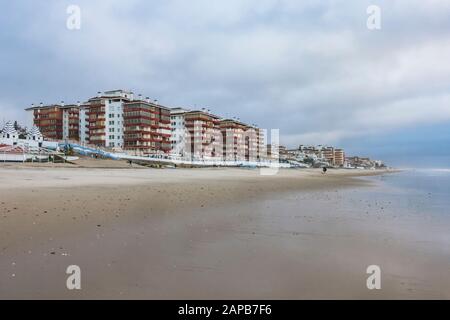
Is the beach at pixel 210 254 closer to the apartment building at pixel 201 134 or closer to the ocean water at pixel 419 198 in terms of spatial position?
the ocean water at pixel 419 198

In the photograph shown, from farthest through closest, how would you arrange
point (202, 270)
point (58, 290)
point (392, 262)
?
1. point (392, 262)
2. point (202, 270)
3. point (58, 290)

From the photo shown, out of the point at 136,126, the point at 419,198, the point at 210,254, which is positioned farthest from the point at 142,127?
the point at 210,254

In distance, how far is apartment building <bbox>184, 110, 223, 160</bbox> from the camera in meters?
117

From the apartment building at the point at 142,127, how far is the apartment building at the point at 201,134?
1891 centimetres

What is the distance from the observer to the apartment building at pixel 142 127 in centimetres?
9294

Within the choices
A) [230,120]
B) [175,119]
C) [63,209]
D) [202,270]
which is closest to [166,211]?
[63,209]

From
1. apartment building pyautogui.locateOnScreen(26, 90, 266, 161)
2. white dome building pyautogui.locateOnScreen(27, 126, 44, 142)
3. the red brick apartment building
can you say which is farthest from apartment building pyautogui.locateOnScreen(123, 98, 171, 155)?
the red brick apartment building

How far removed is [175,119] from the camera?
121m

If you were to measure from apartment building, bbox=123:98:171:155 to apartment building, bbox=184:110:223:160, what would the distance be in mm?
18911

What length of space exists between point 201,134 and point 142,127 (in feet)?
97.0

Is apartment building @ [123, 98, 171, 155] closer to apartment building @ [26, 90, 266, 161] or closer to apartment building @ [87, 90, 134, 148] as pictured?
apartment building @ [26, 90, 266, 161]

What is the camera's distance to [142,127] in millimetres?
93312
